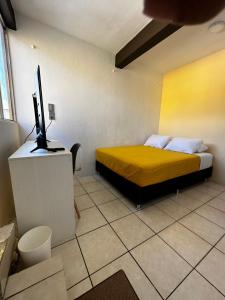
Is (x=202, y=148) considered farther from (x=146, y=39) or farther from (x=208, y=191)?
(x=146, y=39)

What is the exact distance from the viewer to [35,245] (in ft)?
3.65

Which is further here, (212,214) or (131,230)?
(212,214)

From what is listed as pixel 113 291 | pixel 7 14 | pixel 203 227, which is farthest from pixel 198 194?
pixel 7 14

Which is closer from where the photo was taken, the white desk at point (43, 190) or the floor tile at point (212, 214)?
the white desk at point (43, 190)

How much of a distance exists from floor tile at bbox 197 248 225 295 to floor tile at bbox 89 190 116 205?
127 cm

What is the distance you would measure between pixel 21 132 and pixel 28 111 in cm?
37

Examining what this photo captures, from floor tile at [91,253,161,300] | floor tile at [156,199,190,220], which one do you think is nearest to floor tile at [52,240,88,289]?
floor tile at [91,253,161,300]

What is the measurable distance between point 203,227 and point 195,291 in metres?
0.77

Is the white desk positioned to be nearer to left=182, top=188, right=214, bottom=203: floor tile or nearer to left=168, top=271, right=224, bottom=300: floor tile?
left=168, top=271, right=224, bottom=300: floor tile

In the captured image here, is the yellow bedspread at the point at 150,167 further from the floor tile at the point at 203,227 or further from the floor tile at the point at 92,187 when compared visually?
the floor tile at the point at 203,227

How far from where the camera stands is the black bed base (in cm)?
179

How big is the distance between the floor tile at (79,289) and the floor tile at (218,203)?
196cm

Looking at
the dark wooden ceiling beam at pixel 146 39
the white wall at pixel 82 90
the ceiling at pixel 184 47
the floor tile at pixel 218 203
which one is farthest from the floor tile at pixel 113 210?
the ceiling at pixel 184 47

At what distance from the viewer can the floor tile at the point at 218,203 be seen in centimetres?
194
